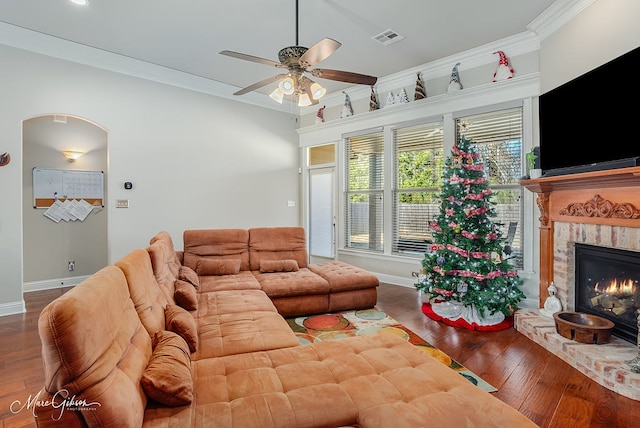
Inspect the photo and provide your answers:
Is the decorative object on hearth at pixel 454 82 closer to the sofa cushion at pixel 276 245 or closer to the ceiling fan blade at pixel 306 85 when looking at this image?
the ceiling fan blade at pixel 306 85

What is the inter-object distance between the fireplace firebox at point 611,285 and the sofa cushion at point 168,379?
3.36 meters

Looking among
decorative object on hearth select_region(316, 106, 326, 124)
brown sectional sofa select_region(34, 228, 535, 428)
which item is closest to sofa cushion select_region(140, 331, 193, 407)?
brown sectional sofa select_region(34, 228, 535, 428)

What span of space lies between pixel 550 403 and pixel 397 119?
13.5 feet

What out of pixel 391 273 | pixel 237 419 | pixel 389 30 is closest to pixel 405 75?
pixel 389 30

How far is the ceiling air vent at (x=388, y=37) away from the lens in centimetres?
395

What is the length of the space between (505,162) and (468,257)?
1485mm

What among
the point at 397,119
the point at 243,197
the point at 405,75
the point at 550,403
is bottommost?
the point at 550,403

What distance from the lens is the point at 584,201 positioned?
302cm

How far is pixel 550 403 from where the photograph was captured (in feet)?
7.03

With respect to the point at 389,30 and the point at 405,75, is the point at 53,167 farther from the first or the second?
the point at 405,75

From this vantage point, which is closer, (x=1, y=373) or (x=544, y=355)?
(x=1, y=373)

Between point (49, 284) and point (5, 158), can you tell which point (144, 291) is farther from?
point (49, 284)

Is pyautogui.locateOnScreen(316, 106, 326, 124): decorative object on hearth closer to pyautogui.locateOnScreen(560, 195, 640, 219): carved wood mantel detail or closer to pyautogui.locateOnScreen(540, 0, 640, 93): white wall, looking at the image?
pyautogui.locateOnScreen(540, 0, 640, 93): white wall

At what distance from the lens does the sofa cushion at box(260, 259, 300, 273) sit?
424 cm
